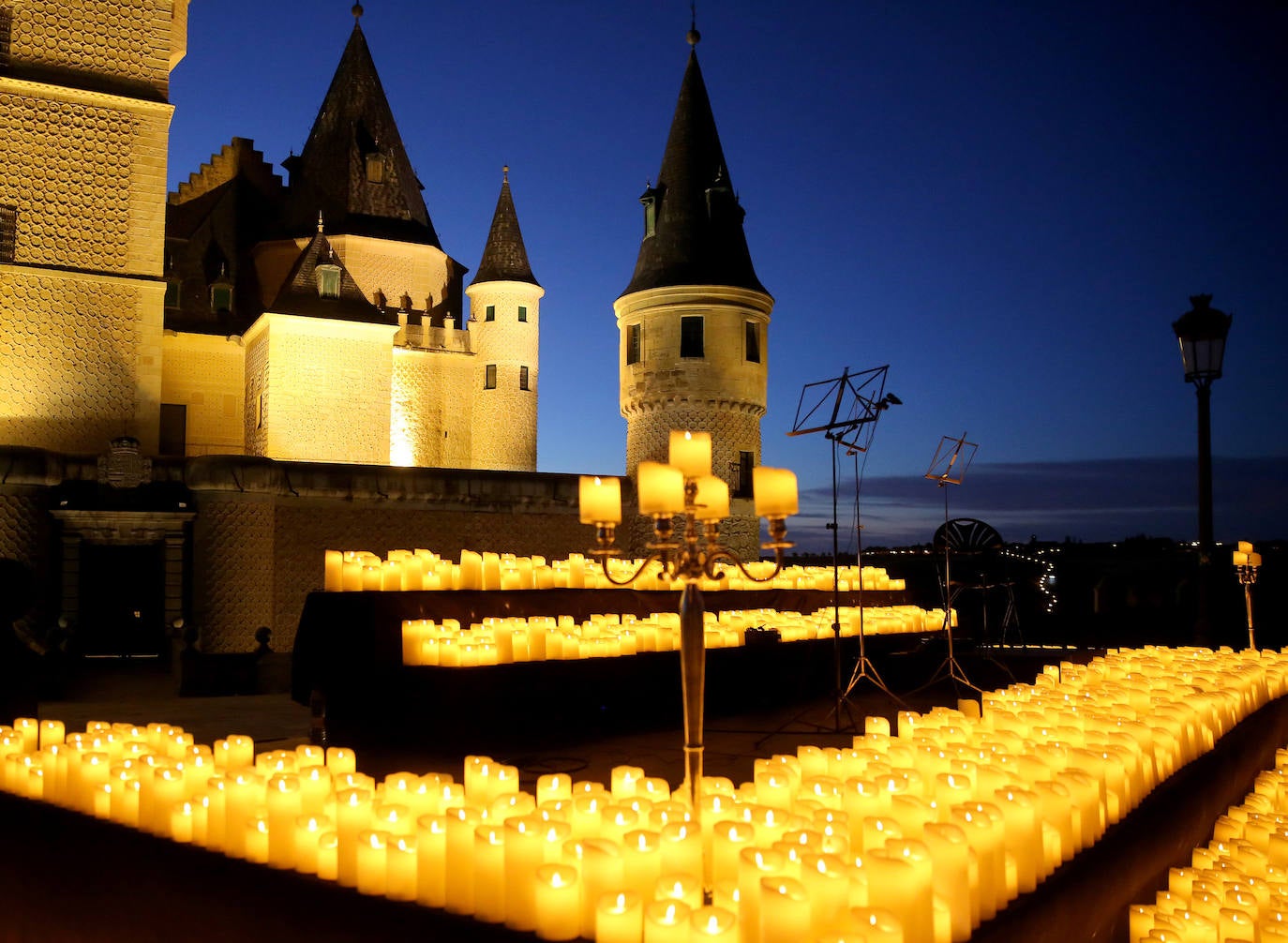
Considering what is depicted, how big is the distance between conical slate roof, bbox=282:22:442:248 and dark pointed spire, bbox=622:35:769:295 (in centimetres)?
767

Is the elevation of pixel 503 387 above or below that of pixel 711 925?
above

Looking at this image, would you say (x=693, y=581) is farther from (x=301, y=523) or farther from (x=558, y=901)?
(x=301, y=523)

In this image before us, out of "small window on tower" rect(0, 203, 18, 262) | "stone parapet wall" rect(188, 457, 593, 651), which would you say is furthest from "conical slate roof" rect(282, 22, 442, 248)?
"stone parapet wall" rect(188, 457, 593, 651)

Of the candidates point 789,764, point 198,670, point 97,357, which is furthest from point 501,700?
point 97,357

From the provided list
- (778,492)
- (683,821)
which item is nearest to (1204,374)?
(778,492)

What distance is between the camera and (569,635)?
584 centimetres

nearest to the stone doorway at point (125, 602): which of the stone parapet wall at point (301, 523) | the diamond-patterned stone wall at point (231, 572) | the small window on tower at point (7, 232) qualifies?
the diamond-patterned stone wall at point (231, 572)

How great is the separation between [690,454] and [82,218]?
61.5ft

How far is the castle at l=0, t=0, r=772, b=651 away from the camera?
1436 cm

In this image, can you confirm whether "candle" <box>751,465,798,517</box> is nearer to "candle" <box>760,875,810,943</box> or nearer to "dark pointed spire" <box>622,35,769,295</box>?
"candle" <box>760,875,810,943</box>

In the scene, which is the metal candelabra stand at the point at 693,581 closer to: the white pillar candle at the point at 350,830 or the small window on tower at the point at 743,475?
the white pillar candle at the point at 350,830

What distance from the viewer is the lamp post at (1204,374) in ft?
26.6

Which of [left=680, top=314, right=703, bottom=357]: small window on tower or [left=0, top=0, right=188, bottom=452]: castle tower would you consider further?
[left=680, top=314, right=703, bottom=357]: small window on tower

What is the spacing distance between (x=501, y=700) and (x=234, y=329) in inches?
865
